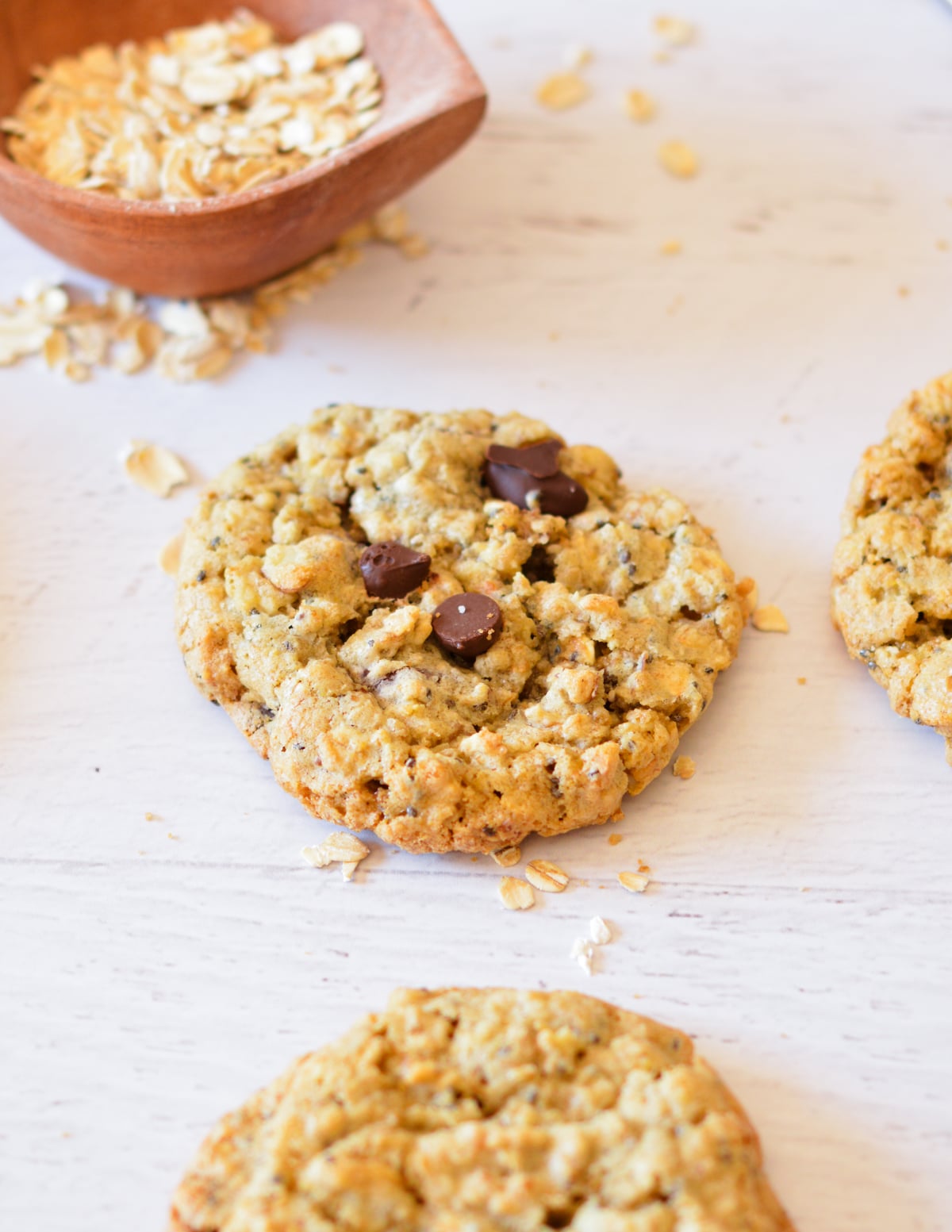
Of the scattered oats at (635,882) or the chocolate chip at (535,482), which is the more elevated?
the chocolate chip at (535,482)

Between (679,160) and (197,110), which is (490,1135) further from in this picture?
(679,160)

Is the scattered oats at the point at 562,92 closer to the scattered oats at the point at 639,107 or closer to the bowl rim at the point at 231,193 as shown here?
the scattered oats at the point at 639,107

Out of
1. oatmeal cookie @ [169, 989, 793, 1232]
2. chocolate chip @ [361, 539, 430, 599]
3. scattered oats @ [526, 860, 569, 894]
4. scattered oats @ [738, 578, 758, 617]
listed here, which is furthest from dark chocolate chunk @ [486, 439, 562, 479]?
oatmeal cookie @ [169, 989, 793, 1232]

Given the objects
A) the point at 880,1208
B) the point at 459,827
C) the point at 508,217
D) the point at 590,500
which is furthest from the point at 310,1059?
the point at 508,217

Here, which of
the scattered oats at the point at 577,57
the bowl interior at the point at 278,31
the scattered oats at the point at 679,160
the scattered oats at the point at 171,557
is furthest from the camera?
the scattered oats at the point at 577,57

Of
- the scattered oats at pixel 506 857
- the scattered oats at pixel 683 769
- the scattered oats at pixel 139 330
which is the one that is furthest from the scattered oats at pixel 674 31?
the scattered oats at pixel 506 857

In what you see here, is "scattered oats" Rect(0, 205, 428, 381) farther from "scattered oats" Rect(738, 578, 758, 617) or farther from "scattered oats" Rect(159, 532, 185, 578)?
"scattered oats" Rect(738, 578, 758, 617)

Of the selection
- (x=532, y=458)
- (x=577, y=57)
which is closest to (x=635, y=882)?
(x=532, y=458)
